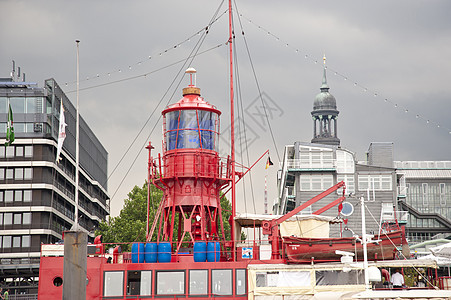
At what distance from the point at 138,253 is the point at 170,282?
2.60 m

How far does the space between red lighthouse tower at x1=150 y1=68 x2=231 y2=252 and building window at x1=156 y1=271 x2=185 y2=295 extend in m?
4.30

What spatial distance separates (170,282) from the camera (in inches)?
1588

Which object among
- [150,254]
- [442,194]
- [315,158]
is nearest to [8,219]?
[315,158]

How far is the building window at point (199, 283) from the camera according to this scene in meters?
40.1

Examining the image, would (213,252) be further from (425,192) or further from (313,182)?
(425,192)

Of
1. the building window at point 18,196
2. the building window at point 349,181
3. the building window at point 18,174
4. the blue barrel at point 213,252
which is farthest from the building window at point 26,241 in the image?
the blue barrel at point 213,252

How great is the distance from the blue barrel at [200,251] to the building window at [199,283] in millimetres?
1091

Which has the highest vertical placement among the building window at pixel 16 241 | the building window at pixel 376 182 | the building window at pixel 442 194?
the building window at pixel 442 194

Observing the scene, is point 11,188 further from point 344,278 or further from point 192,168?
point 344,278

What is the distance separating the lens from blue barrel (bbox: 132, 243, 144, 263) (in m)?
41.3

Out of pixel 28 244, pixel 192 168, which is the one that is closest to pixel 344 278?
pixel 192 168

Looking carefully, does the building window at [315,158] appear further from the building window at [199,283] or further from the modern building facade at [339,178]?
the building window at [199,283]

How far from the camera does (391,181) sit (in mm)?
106375

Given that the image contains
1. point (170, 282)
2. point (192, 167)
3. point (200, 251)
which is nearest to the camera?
point (170, 282)
